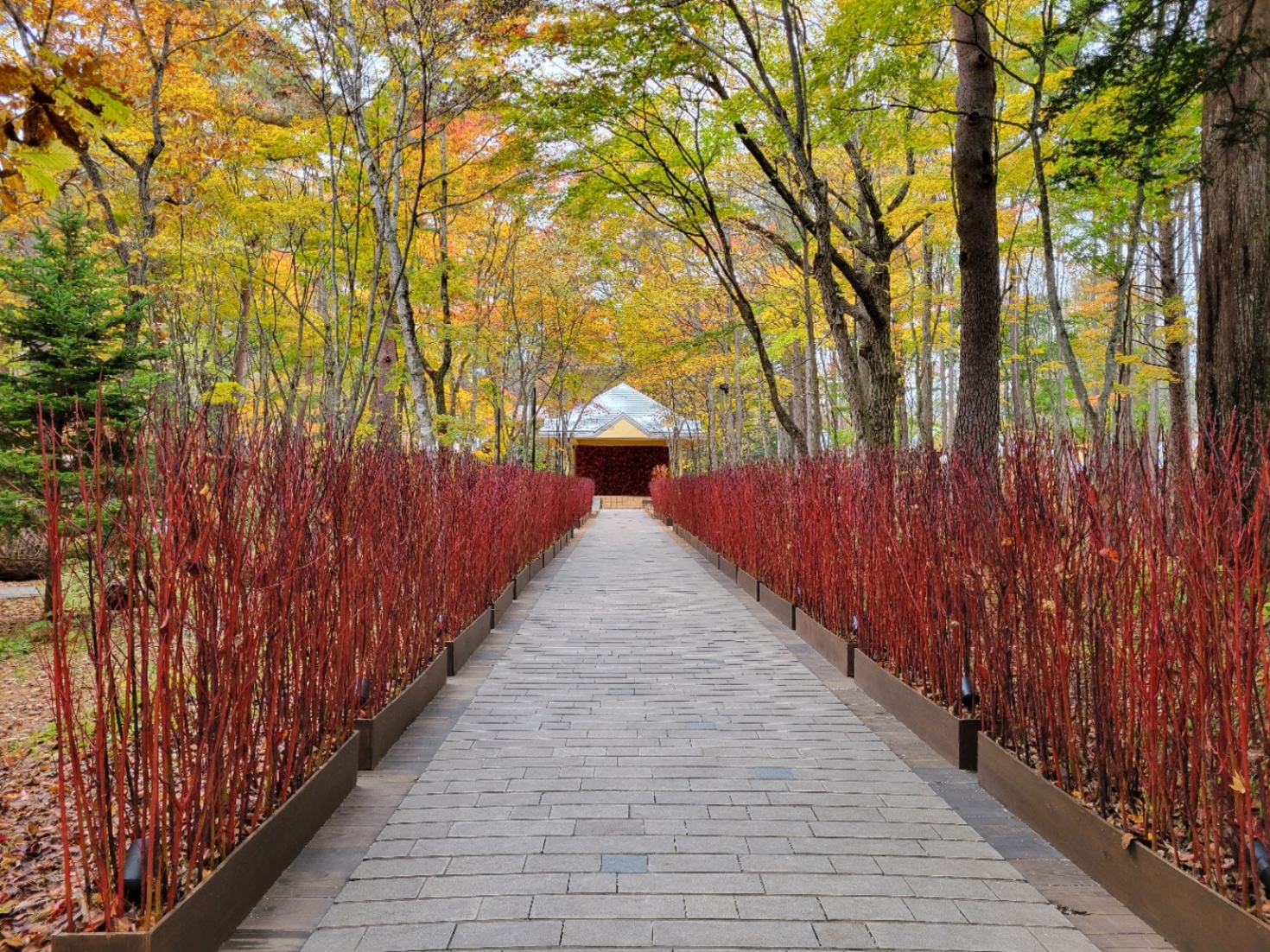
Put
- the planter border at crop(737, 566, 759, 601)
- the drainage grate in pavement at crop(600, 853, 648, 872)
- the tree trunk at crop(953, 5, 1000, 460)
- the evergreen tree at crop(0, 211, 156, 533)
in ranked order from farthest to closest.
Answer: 1. the planter border at crop(737, 566, 759, 601)
2. the evergreen tree at crop(0, 211, 156, 533)
3. the tree trunk at crop(953, 5, 1000, 460)
4. the drainage grate in pavement at crop(600, 853, 648, 872)

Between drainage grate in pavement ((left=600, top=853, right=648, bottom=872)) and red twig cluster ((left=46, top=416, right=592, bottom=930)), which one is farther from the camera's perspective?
→ drainage grate in pavement ((left=600, top=853, right=648, bottom=872))

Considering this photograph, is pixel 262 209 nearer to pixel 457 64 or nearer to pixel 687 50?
pixel 457 64

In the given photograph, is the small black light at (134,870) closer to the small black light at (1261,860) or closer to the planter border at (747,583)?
the small black light at (1261,860)

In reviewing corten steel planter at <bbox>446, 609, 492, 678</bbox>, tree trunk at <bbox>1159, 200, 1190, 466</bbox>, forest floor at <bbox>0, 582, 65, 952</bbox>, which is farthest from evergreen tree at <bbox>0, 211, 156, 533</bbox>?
tree trunk at <bbox>1159, 200, 1190, 466</bbox>

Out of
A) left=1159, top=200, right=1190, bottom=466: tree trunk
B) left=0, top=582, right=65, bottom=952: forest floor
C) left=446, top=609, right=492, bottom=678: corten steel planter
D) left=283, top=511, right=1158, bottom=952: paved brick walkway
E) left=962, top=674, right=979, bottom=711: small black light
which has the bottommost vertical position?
left=0, top=582, right=65, bottom=952: forest floor

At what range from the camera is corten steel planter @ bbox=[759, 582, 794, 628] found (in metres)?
7.52

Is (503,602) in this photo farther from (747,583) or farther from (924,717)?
(924,717)

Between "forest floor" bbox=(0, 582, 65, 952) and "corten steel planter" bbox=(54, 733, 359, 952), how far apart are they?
56 centimetres

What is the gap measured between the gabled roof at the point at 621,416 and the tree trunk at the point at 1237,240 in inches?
1281

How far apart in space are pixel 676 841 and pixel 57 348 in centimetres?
794

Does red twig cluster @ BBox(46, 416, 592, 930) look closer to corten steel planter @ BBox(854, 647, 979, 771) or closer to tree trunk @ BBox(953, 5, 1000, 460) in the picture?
corten steel planter @ BBox(854, 647, 979, 771)

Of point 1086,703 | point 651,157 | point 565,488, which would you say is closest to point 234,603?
→ point 1086,703

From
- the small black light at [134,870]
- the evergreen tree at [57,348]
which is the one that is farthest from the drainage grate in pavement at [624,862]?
the evergreen tree at [57,348]

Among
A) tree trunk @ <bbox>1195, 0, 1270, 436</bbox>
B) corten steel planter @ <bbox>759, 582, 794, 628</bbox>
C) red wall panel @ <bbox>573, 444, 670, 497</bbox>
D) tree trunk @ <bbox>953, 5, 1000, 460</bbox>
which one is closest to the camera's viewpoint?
tree trunk @ <bbox>1195, 0, 1270, 436</bbox>
